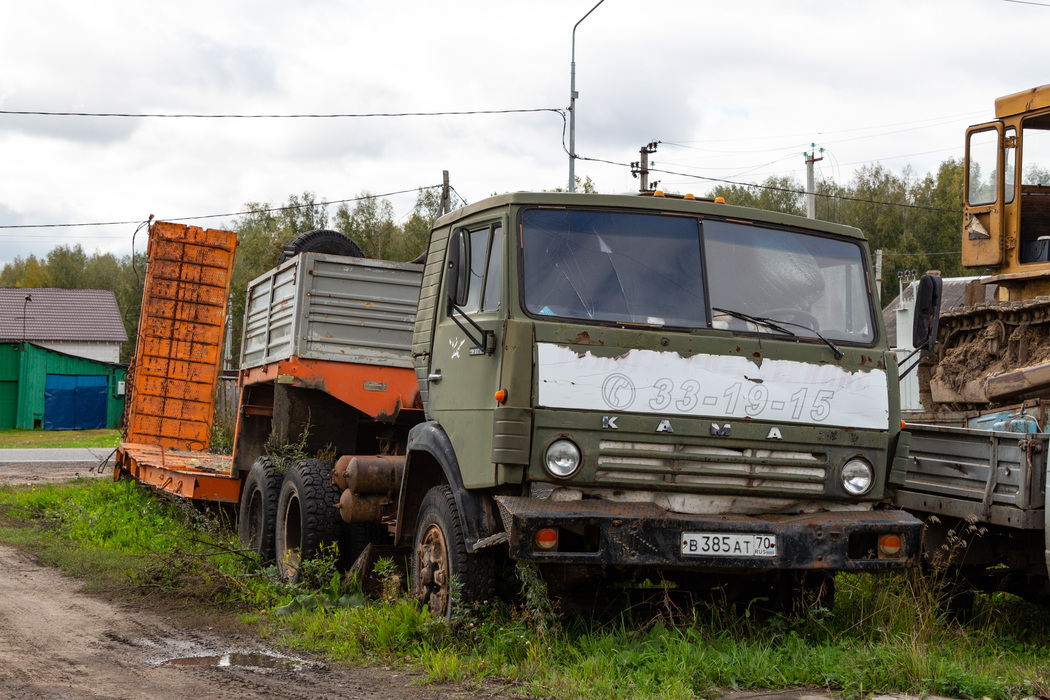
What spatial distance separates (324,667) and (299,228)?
2168 inches

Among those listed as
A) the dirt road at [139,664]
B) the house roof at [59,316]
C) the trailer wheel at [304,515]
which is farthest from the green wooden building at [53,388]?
the dirt road at [139,664]

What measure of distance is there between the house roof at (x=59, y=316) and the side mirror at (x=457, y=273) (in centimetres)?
4576

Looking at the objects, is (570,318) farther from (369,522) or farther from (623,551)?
(369,522)

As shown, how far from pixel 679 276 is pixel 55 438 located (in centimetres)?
3441

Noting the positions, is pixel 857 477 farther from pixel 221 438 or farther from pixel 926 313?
pixel 221 438

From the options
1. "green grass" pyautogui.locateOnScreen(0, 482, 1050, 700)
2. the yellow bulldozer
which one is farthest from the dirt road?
the yellow bulldozer

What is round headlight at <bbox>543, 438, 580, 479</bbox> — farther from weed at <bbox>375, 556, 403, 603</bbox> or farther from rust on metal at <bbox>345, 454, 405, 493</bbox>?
rust on metal at <bbox>345, 454, 405, 493</bbox>

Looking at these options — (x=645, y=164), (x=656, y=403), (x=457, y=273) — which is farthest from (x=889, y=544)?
(x=645, y=164)

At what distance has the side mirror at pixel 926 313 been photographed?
6.33 meters

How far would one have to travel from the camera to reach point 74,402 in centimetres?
4300

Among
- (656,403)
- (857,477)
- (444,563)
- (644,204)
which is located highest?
(644,204)

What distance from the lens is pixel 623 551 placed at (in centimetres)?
538

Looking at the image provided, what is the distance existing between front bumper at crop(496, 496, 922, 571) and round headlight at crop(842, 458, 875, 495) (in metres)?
0.21

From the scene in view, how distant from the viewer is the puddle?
20.3 ft
